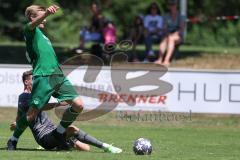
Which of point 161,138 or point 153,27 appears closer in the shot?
point 161,138

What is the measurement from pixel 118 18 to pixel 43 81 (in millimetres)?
39476

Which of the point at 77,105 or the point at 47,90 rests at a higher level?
the point at 47,90

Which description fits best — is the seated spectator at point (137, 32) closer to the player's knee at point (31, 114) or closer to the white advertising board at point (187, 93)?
the white advertising board at point (187, 93)

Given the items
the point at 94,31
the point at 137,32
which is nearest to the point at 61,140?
the point at 137,32

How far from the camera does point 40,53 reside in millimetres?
11891

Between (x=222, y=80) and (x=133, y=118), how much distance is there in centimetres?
233

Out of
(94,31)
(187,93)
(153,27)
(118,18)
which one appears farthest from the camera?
(118,18)

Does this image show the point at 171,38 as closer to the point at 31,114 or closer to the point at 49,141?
the point at 49,141

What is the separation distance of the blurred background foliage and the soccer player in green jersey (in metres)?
24.8

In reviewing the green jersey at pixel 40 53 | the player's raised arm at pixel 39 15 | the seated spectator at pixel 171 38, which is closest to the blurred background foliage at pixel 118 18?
the seated spectator at pixel 171 38

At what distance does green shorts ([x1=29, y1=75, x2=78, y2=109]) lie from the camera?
11.8 meters

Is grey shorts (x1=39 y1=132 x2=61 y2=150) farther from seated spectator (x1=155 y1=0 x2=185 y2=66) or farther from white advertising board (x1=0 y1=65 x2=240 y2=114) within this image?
seated spectator (x1=155 y1=0 x2=185 y2=66)

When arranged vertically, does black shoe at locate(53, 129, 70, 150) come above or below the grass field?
above

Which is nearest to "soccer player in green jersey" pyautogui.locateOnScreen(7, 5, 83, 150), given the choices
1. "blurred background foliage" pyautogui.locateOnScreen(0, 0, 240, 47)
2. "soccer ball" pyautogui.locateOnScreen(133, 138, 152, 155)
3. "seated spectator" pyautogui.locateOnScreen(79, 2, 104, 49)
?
"soccer ball" pyautogui.locateOnScreen(133, 138, 152, 155)
